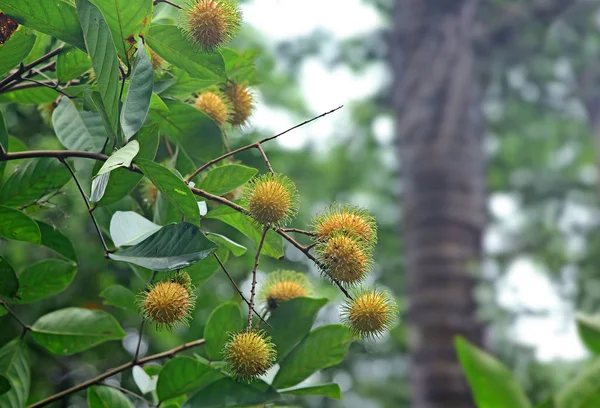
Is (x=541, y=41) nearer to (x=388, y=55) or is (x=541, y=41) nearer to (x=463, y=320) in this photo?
(x=388, y=55)

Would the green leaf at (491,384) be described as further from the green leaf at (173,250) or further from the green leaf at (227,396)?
the green leaf at (173,250)

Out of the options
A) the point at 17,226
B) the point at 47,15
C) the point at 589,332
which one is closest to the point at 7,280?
the point at 17,226

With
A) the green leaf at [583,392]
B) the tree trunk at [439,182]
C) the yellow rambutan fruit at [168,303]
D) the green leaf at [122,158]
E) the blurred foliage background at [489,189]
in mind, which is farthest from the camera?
the tree trunk at [439,182]

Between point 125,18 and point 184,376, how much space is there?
573 mm

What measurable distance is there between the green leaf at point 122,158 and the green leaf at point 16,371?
0.51 m

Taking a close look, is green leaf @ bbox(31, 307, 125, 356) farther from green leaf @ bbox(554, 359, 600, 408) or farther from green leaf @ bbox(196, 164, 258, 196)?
green leaf @ bbox(554, 359, 600, 408)

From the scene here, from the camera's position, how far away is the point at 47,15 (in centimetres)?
90

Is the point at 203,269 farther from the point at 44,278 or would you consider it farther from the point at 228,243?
the point at 44,278

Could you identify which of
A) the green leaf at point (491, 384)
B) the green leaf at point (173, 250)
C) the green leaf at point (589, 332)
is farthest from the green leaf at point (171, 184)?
the green leaf at point (589, 332)

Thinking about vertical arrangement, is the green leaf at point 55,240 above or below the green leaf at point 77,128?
below

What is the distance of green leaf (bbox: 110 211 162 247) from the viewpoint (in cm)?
94

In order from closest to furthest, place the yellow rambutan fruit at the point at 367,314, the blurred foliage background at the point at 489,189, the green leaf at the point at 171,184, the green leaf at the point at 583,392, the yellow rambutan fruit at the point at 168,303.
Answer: the green leaf at the point at 171,184, the yellow rambutan fruit at the point at 168,303, the yellow rambutan fruit at the point at 367,314, the green leaf at the point at 583,392, the blurred foliage background at the point at 489,189

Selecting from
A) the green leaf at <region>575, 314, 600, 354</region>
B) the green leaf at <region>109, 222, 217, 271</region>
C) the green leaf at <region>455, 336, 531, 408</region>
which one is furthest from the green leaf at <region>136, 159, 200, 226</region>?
the green leaf at <region>575, 314, 600, 354</region>

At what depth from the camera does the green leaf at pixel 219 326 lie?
3.70 feet
